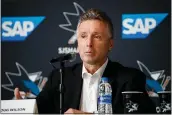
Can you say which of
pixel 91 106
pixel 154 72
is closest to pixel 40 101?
pixel 91 106

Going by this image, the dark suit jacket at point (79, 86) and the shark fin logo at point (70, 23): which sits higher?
the shark fin logo at point (70, 23)

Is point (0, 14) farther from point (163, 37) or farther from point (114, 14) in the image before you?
point (163, 37)

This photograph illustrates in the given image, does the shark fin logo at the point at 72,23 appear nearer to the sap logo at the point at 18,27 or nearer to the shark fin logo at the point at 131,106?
the sap logo at the point at 18,27

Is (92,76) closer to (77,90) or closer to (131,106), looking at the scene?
(77,90)

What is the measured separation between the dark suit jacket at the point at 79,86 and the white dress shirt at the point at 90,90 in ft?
0.08

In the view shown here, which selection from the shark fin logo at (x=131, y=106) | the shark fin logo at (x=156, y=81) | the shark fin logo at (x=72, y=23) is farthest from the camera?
the shark fin logo at (x=72, y=23)

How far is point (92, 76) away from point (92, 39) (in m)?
0.21

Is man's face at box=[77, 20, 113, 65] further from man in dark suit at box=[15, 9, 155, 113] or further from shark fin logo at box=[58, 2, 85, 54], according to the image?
shark fin logo at box=[58, 2, 85, 54]

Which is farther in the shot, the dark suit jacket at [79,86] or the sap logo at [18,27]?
the sap logo at [18,27]

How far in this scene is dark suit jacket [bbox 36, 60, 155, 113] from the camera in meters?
1.74

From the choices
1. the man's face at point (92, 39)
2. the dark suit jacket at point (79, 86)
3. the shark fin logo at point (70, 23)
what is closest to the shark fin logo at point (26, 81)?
the shark fin logo at point (70, 23)

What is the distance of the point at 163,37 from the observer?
352 centimetres

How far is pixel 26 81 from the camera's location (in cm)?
364

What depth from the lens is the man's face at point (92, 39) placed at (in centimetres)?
172
